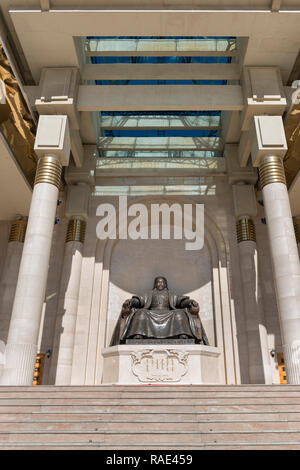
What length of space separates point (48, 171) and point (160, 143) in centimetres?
485

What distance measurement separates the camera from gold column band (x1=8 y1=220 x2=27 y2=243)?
35.2ft

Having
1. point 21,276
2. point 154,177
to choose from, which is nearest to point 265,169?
point 154,177

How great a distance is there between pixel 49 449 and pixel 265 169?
6667 millimetres

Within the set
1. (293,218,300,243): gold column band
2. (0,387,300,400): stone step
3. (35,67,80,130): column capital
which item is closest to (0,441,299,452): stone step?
(0,387,300,400): stone step

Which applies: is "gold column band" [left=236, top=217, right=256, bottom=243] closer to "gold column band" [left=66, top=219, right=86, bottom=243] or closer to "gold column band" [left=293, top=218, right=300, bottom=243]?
"gold column band" [left=293, top=218, right=300, bottom=243]

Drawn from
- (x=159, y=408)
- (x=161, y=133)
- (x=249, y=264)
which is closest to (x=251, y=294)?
(x=249, y=264)

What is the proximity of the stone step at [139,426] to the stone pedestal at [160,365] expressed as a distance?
11.8ft

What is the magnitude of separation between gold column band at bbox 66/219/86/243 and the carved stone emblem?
12.4 ft

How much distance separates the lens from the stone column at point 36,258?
22.1ft

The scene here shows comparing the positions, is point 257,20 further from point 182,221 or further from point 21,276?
point 21,276

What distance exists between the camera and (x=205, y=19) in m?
7.96

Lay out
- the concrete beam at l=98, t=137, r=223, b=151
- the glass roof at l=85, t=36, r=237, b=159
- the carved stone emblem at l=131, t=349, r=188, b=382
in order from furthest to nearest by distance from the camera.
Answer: the concrete beam at l=98, t=137, r=223, b=151 → the glass roof at l=85, t=36, r=237, b=159 → the carved stone emblem at l=131, t=349, r=188, b=382

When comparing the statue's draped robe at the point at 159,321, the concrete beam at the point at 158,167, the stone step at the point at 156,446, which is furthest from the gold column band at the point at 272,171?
the stone step at the point at 156,446

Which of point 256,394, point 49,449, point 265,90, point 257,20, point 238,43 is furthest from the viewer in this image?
point 238,43
